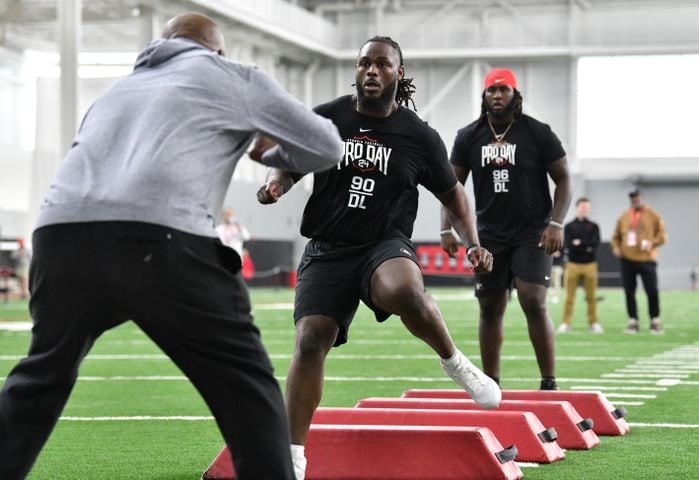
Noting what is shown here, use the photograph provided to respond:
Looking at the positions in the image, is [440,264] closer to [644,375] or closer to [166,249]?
[644,375]

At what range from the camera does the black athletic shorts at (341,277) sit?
6.40 m

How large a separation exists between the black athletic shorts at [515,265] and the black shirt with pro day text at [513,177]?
2.0 inches

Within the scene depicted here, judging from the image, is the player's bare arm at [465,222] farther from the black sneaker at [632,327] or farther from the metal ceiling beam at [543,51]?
the metal ceiling beam at [543,51]

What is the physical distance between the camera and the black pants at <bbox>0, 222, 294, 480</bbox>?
409 cm

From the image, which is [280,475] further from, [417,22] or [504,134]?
[417,22]

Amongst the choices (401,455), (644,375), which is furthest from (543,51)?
(401,455)

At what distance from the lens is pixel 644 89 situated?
4466cm

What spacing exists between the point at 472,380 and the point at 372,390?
427 cm

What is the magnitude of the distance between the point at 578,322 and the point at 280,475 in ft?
62.6

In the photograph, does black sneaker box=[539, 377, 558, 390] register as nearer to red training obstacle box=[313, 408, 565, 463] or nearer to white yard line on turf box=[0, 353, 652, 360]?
red training obstacle box=[313, 408, 565, 463]

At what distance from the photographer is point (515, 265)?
9164 mm

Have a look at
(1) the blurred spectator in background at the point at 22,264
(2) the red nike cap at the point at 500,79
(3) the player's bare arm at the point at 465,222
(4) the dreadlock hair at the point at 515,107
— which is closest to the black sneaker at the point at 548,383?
(4) the dreadlock hair at the point at 515,107

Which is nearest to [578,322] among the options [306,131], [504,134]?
[504,134]

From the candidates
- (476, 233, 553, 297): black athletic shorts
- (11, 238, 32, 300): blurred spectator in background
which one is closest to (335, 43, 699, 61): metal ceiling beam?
(11, 238, 32, 300): blurred spectator in background
